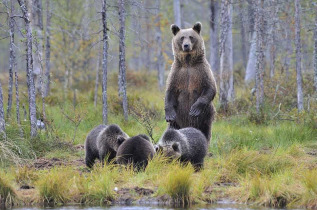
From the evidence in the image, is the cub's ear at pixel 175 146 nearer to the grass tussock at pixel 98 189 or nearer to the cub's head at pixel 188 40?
the grass tussock at pixel 98 189

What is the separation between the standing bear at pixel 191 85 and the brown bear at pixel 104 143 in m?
1.20

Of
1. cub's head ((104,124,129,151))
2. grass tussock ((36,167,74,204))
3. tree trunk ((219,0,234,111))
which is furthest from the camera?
tree trunk ((219,0,234,111))

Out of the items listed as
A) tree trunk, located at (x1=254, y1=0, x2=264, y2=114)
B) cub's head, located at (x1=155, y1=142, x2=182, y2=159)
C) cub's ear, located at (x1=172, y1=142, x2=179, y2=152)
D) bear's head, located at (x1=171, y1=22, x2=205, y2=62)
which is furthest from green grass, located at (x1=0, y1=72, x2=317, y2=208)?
tree trunk, located at (x1=254, y1=0, x2=264, y2=114)

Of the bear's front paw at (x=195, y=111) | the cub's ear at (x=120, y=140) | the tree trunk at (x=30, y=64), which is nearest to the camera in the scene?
the cub's ear at (x=120, y=140)

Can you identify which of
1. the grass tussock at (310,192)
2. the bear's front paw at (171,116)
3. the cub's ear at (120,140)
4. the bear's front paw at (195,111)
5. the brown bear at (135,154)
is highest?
the bear's front paw at (195,111)

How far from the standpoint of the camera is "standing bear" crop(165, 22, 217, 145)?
32.4 ft

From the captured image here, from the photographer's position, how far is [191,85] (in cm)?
1004

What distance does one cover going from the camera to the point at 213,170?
8.66 m

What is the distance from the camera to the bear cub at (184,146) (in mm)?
8578

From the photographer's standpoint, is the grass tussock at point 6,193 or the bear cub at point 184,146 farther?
the bear cub at point 184,146

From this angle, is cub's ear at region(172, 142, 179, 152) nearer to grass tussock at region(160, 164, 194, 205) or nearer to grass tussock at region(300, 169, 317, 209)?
grass tussock at region(160, 164, 194, 205)

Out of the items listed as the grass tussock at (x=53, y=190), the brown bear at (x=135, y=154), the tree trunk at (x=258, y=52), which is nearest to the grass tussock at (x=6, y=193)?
the grass tussock at (x=53, y=190)

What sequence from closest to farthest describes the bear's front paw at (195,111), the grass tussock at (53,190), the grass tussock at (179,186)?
the grass tussock at (179,186)
the grass tussock at (53,190)
the bear's front paw at (195,111)

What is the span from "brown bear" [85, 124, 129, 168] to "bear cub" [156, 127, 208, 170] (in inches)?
31.4
